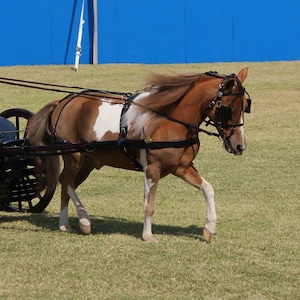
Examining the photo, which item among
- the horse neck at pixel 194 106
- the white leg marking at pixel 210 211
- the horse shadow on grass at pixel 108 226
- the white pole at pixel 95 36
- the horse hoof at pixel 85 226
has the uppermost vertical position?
the white pole at pixel 95 36

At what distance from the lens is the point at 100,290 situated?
20.2 ft

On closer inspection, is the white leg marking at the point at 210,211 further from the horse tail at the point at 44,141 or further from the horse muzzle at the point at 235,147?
the horse tail at the point at 44,141

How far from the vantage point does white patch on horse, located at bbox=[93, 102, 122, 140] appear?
7875 millimetres

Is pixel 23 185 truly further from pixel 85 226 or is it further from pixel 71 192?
pixel 85 226

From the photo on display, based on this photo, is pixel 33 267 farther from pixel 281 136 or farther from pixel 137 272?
pixel 281 136

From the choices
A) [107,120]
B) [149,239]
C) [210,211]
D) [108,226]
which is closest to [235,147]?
[210,211]

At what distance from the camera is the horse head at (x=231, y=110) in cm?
733

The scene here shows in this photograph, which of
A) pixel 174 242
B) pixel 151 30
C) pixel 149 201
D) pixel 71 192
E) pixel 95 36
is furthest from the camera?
pixel 151 30

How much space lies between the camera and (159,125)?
25.2 ft

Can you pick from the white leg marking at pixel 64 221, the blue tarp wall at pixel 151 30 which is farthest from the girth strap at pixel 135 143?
the blue tarp wall at pixel 151 30

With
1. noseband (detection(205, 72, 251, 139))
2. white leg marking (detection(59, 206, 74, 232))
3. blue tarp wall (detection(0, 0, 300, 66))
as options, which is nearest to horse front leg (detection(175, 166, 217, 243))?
noseband (detection(205, 72, 251, 139))

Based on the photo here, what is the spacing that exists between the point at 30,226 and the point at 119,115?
5.59 feet

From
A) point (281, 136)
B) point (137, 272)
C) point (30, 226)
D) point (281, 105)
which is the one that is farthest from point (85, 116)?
point (281, 105)

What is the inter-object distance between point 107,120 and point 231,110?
1311mm
